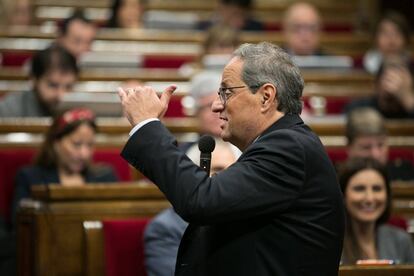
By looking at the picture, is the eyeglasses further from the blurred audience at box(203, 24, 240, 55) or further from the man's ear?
the blurred audience at box(203, 24, 240, 55)

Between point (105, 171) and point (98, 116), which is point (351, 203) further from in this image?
point (98, 116)

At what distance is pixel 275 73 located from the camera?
176cm

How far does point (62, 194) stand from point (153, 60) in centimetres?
254

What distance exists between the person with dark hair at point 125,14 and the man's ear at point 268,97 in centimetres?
387

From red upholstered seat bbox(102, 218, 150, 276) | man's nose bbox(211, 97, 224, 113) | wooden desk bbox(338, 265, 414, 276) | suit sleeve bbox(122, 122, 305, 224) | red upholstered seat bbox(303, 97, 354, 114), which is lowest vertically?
red upholstered seat bbox(102, 218, 150, 276)

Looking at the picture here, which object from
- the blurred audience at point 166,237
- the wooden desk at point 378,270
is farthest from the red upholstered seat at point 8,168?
the wooden desk at point 378,270

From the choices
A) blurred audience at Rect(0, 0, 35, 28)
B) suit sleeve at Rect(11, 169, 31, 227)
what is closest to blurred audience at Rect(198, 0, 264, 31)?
blurred audience at Rect(0, 0, 35, 28)

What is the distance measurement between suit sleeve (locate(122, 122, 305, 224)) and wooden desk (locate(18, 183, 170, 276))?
3.64 feet

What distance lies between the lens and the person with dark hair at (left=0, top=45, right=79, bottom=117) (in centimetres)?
411

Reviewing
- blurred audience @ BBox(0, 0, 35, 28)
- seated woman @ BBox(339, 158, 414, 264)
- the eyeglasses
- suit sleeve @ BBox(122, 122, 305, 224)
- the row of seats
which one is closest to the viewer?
suit sleeve @ BBox(122, 122, 305, 224)

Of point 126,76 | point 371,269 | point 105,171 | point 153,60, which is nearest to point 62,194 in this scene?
point 105,171

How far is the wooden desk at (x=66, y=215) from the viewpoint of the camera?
2.79 meters

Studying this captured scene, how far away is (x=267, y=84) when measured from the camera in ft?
5.75

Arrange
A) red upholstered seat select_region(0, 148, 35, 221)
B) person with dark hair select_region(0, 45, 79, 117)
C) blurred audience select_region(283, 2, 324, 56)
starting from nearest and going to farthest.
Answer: red upholstered seat select_region(0, 148, 35, 221) → person with dark hair select_region(0, 45, 79, 117) → blurred audience select_region(283, 2, 324, 56)
